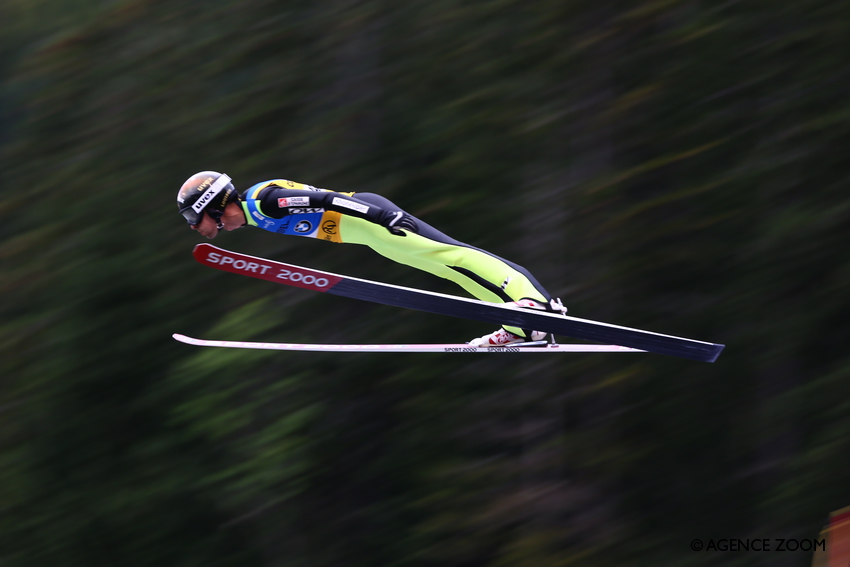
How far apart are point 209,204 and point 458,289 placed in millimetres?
3981

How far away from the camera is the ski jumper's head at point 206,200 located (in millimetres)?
5172

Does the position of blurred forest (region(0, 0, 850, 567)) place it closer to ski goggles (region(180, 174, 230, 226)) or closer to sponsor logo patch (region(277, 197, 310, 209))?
ski goggles (region(180, 174, 230, 226))

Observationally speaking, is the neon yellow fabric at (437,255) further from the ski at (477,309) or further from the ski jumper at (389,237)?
the ski at (477,309)

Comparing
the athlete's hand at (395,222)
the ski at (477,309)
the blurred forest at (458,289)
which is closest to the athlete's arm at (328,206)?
the athlete's hand at (395,222)

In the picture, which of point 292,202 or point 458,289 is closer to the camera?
point 292,202

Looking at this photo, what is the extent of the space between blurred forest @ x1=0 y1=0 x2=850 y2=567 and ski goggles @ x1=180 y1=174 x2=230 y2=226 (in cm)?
284

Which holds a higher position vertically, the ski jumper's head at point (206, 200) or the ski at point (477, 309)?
the ski jumper's head at point (206, 200)

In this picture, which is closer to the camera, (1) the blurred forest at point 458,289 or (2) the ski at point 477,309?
(2) the ski at point 477,309

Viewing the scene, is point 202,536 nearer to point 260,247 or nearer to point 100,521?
point 100,521

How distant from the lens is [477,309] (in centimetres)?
525

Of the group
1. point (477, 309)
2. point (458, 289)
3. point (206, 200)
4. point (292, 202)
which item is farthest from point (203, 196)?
point (458, 289)

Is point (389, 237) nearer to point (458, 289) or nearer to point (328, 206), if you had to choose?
point (328, 206)

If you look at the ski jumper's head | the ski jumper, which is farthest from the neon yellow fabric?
the ski jumper's head

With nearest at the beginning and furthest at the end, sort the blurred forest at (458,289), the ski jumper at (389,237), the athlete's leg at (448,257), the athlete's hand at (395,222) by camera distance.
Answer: the athlete's hand at (395,222)
the ski jumper at (389,237)
the athlete's leg at (448,257)
the blurred forest at (458,289)
